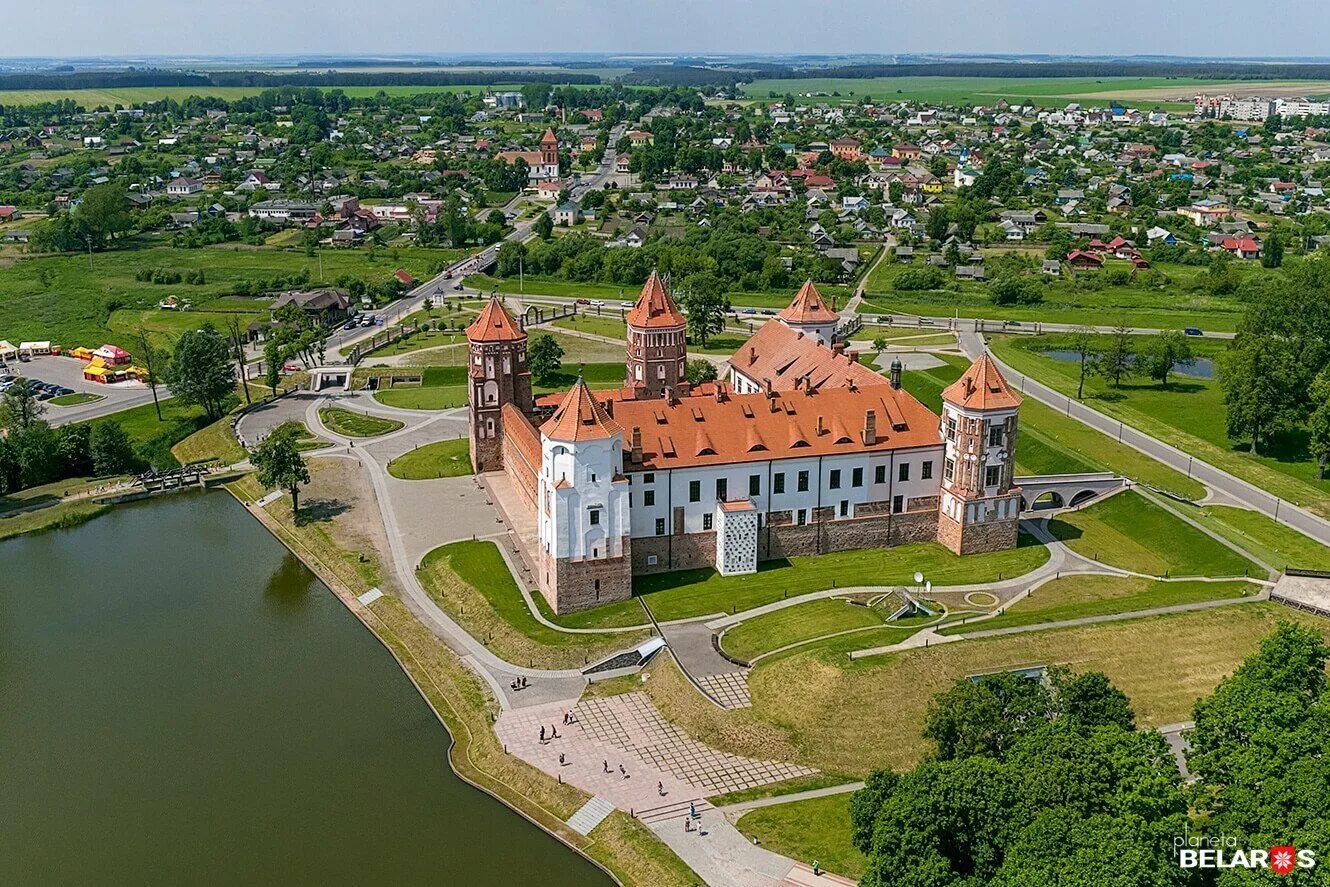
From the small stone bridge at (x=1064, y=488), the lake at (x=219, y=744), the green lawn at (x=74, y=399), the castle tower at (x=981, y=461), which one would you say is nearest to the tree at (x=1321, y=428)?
the small stone bridge at (x=1064, y=488)

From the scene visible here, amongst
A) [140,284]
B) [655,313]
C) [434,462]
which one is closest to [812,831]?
[655,313]

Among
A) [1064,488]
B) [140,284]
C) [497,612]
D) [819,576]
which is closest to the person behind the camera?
[497,612]

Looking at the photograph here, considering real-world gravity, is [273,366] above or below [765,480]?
below

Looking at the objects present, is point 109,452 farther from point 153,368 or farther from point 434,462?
point 434,462

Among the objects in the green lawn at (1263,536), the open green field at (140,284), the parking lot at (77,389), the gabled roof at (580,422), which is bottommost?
the green lawn at (1263,536)

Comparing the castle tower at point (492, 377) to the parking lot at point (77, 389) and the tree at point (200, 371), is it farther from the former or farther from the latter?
the parking lot at point (77, 389)

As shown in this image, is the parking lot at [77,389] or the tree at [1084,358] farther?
the tree at [1084,358]

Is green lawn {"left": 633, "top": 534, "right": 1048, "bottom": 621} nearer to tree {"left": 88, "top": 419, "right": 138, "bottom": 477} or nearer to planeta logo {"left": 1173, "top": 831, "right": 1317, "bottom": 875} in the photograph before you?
planeta logo {"left": 1173, "top": 831, "right": 1317, "bottom": 875}
